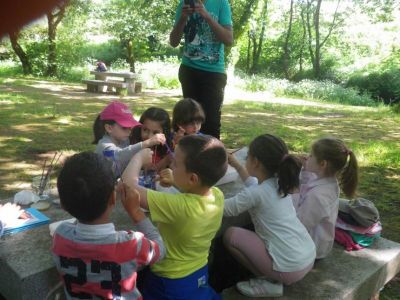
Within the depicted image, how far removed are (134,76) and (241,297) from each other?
429 inches

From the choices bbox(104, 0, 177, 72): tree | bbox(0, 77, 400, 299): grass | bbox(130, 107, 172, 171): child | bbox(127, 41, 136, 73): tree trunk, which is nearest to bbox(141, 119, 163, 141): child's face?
bbox(130, 107, 172, 171): child

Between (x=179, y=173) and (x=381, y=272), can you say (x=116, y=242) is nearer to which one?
(x=179, y=173)

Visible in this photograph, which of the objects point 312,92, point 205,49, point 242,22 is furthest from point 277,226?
point 242,22

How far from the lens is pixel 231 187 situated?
3.26 metres

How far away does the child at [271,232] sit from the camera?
7.37ft

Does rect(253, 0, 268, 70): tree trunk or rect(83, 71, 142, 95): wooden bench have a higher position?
rect(253, 0, 268, 70): tree trunk

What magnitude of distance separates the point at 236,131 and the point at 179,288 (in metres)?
5.48

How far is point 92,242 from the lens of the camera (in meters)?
1.71

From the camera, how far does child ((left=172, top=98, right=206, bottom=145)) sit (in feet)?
10.5

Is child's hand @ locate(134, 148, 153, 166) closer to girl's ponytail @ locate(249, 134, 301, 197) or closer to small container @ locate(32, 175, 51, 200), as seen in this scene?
girl's ponytail @ locate(249, 134, 301, 197)

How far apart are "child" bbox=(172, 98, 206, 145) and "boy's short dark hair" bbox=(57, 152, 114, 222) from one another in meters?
1.43

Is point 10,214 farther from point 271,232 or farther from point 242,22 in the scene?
point 242,22

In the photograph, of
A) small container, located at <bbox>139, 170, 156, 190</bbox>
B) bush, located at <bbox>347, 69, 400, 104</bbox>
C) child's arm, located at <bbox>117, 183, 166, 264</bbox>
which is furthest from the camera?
bush, located at <bbox>347, 69, 400, 104</bbox>

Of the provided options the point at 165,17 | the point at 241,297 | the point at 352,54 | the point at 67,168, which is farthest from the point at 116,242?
the point at 352,54
